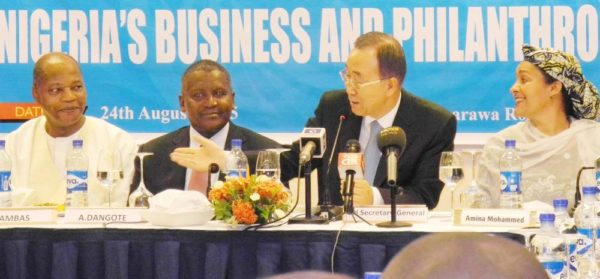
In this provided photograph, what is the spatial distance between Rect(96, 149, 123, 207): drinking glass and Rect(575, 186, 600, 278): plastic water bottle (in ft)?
5.91

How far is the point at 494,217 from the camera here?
351 centimetres

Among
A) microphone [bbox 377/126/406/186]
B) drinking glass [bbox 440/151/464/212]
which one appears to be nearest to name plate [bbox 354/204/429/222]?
microphone [bbox 377/126/406/186]

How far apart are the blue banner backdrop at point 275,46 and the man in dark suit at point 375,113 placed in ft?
2.51

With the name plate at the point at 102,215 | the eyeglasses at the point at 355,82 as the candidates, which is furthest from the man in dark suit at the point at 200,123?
the name plate at the point at 102,215

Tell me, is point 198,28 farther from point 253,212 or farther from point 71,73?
point 253,212

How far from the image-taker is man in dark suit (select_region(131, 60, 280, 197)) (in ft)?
15.6

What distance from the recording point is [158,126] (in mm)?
5609

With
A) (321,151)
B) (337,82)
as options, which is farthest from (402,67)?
(321,151)

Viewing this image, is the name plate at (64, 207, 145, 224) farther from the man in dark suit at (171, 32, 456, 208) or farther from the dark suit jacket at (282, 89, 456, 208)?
the man in dark suit at (171, 32, 456, 208)

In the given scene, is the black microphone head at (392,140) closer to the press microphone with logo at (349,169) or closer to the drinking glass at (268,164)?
the press microphone with logo at (349,169)

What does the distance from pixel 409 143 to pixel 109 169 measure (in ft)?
4.35

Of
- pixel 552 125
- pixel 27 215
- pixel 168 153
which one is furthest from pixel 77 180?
pixel 552 125

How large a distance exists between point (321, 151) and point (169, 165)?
1.38m

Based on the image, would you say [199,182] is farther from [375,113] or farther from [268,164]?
[375,113]
